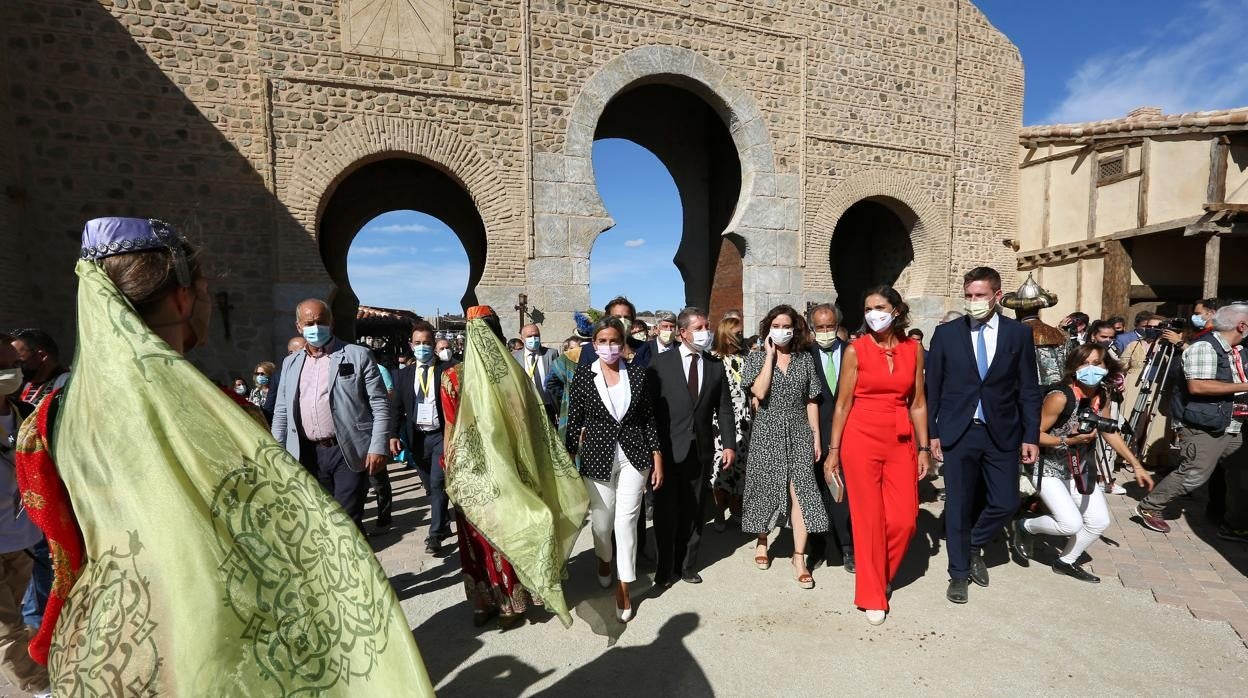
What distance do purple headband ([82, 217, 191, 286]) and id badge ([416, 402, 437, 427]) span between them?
3667 mm

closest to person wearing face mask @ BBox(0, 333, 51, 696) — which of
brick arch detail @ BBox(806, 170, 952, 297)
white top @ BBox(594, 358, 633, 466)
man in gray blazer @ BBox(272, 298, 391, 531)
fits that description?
man in gray blazer @ BBox(272, 298, 391, 531)

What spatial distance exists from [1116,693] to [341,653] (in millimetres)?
3491

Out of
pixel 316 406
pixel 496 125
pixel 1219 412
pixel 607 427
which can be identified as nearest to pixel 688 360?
pixel 607 427

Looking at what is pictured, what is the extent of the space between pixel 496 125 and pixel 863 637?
8642mm

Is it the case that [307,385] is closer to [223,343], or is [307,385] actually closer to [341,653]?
[341,653]

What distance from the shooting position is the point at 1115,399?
670 centimetres

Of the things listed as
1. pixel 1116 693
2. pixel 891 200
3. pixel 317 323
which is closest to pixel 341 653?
pixel 317 323

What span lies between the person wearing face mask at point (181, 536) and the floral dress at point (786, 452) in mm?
3355

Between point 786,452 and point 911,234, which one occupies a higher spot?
point 911,234

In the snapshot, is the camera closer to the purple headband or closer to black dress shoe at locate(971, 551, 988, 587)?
black dress shoe at locate(971, 551, 988, 587)

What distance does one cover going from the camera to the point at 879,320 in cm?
361

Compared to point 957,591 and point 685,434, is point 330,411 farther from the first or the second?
point 957,591

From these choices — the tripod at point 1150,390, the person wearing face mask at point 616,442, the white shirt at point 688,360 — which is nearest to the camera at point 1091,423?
the white shirt at point 688,360

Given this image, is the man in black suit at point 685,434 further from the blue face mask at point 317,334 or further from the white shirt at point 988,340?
the blue face mask at point 317,334
